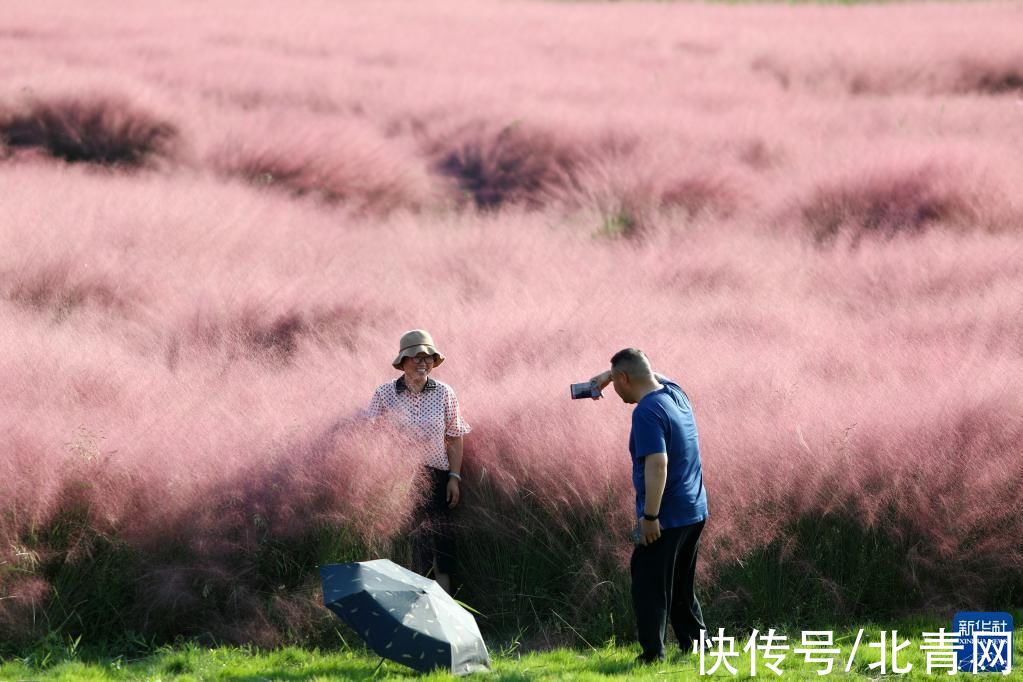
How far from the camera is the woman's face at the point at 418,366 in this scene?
7.08 metres

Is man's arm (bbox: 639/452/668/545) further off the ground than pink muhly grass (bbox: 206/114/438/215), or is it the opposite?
pink muhly grass (bbox: 206/114/438/215)

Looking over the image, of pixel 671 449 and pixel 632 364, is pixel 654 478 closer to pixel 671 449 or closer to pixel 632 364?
pixel 671 449

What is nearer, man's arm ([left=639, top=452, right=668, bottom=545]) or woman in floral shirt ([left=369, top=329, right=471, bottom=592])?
man's arm ([left=639, top=452, right=668, bottom=545])

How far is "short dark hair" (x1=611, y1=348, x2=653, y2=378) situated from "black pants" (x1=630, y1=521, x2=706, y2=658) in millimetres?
752

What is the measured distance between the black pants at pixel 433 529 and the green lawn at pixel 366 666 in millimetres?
709

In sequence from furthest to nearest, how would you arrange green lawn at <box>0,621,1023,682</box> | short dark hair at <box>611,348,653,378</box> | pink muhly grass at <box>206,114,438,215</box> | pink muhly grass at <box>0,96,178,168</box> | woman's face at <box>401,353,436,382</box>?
pink muhly grass at <box>0,96,178,168</box>
pink muhly grass at <box>206,114,438,215</box>
woman's face at <box>401,353,436,382</box>
green lawn at <box>0,621,1023,682</box>
short dark hair at <box>611,348,653,378</box>

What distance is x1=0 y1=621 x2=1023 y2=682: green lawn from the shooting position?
20.1 ft

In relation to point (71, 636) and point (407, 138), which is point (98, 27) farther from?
point (71, 636)

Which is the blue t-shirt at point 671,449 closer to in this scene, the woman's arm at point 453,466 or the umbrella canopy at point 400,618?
the umbrella canopy at point 400,618

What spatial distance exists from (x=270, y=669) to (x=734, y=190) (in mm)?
9273

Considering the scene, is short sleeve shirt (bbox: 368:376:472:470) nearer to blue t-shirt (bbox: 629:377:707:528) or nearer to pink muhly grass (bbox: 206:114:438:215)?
blue t-shirt (bbox: 629:377:707:528)

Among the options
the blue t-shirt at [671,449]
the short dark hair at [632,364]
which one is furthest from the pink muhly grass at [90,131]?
the blue t-shirt at [671,449]

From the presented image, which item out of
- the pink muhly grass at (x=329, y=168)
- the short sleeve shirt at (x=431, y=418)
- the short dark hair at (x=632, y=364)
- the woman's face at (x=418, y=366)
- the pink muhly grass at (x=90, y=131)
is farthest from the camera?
the pink muhly grass at (x=90, y=131)

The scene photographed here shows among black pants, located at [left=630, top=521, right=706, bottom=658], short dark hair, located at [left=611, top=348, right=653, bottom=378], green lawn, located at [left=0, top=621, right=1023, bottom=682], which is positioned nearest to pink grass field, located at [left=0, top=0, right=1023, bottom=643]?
green lawn, located at [left=0, top=621, right=1023, bottom=682]
